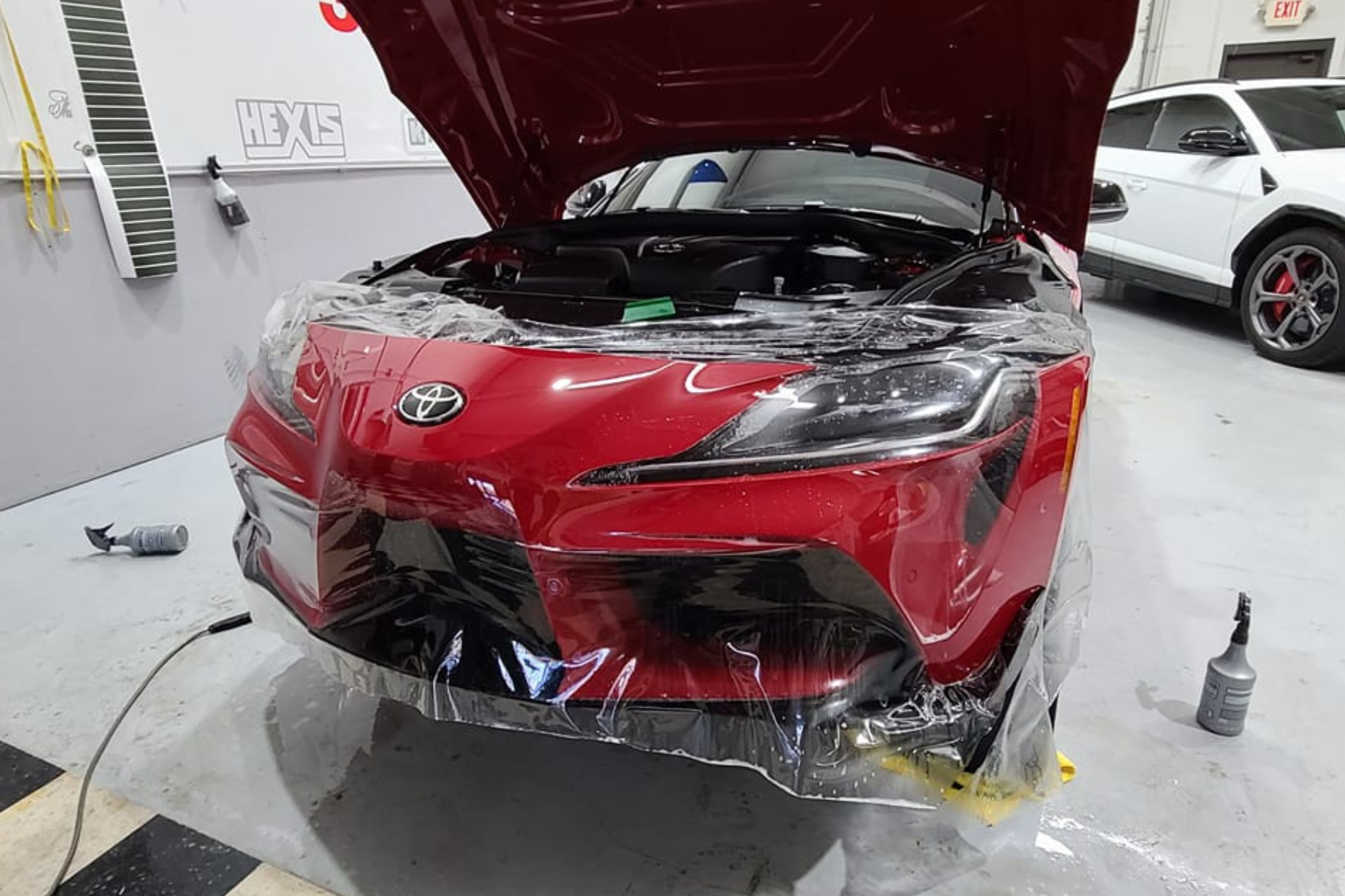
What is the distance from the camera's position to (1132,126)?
14.5ft

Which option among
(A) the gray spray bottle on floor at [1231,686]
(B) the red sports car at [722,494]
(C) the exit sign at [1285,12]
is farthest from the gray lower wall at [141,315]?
Answer: (C) the exit sign at [1285,12]

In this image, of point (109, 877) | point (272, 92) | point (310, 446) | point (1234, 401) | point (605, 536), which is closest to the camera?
point (605, 536)

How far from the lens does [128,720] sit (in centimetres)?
150

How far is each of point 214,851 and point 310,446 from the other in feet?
2.10

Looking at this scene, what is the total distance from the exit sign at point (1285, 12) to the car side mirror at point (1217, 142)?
168 inches

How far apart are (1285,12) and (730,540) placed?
8397 millimetres

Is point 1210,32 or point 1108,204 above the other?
point 1210,32

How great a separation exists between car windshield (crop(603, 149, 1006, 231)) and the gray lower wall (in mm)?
1374

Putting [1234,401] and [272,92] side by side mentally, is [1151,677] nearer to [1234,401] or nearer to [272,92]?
[1234,401]

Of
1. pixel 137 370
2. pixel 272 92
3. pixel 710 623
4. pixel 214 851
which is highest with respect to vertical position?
pixel 272 92

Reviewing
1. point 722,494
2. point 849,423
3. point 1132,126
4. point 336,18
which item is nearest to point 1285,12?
point 1132,126

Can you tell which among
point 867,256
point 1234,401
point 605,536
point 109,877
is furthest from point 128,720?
point 1234,401

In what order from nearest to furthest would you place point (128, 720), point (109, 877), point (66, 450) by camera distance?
point (109, 877) → point (128, 720) → point (66, 450)

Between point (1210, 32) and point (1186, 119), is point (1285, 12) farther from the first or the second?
point (1186, 119)
